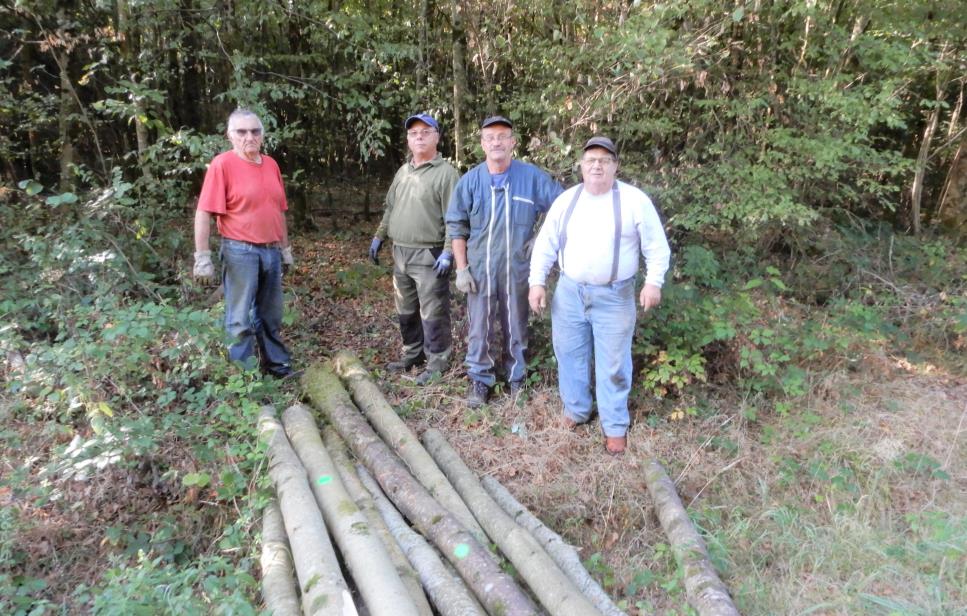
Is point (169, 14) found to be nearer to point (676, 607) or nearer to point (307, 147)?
point (307, 147)

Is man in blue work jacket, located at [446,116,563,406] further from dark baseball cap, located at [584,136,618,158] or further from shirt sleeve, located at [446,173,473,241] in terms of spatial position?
dark baseball cap, located at [584,136,618,158]

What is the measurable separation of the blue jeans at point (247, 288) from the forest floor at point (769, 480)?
3.17 ft

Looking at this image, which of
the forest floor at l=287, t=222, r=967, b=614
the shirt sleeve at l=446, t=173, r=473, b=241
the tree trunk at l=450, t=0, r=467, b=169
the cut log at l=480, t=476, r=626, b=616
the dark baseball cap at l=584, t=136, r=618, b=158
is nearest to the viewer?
the cut log at l=480, t=476, r=626, b=616

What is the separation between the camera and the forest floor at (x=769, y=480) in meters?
3.14

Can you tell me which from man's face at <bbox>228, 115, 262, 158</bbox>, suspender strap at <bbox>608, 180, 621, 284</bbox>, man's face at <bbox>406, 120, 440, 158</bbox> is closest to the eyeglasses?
man's face at <bbox>406, 120, 440, 158</bbox>

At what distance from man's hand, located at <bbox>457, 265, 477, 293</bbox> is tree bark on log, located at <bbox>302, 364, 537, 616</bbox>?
49.1 inches

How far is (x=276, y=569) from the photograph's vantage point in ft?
9.66

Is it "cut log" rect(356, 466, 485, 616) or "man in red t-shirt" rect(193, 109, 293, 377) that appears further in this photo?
"man in red t-shirt" rect(193, 109, 293, 377)

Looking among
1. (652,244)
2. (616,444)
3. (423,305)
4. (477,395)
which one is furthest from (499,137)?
(616,444)

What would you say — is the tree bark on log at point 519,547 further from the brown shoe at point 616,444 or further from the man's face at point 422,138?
the man's face at point 422,138

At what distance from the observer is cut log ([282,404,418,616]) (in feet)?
8.68

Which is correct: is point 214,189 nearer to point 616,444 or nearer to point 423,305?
point 423,305

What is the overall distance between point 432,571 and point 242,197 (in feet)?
10.2

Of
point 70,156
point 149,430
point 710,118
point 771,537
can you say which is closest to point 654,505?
point 771,537
